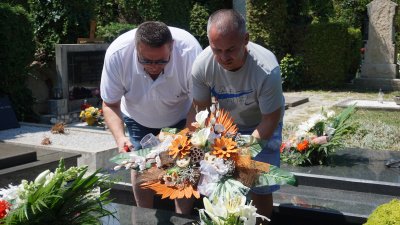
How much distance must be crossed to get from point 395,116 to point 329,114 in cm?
555

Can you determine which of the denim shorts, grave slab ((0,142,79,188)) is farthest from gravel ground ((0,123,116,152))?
the denim shorts

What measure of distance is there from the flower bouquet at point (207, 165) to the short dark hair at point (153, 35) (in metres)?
0.53

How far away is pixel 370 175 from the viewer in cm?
453

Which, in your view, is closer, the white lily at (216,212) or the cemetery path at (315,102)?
the white lily at (216,212)

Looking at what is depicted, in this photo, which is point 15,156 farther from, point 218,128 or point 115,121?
point 218,128

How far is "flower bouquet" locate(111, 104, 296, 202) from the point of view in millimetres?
2373

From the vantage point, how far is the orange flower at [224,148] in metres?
2.39

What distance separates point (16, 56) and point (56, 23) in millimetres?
2136

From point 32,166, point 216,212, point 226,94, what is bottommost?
point 32,166

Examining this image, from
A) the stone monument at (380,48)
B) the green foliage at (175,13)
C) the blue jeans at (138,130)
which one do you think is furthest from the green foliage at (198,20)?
the blue jeans at (138,130)

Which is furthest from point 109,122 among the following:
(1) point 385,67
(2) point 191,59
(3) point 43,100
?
(1) point 385,67

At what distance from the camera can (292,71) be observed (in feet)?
49.7

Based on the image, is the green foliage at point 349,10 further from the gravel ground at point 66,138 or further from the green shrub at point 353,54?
the gravel ground at point 66,138

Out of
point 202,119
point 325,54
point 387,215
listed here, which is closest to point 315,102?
point 325,54
